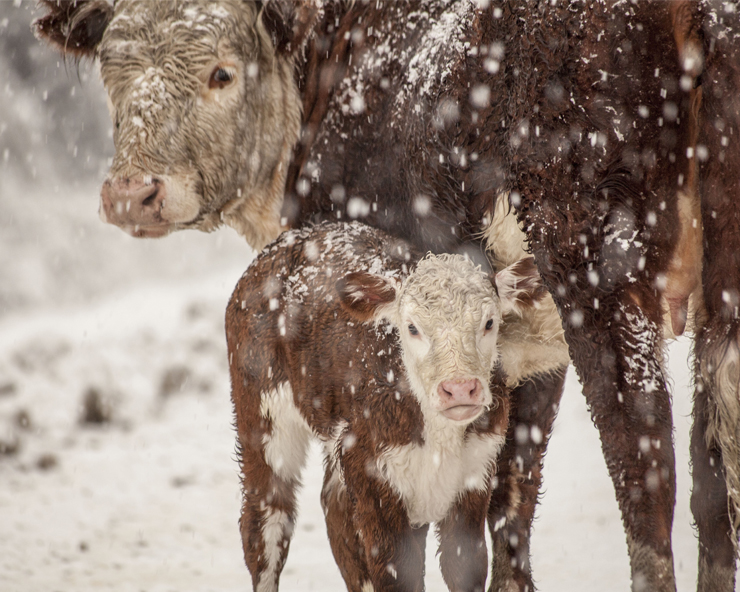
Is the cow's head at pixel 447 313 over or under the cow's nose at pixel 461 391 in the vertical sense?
over

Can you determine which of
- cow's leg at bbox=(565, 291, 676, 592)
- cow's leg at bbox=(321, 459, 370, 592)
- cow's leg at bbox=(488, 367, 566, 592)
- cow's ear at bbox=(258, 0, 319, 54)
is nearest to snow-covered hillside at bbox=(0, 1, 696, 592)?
cow's leg at bbox=(488, 367, 566, 592)

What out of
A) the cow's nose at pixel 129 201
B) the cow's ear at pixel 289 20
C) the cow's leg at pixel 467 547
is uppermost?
the cow's ear at pixel 289 20

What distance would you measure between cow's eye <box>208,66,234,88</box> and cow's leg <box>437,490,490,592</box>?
7.74 feet

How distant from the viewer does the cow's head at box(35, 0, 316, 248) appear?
12.3 feet

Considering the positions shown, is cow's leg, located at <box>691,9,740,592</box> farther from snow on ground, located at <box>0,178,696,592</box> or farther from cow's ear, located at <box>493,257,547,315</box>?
snow on ground, located at <box>0,178,696,592</box>

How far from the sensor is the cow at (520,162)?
264cm

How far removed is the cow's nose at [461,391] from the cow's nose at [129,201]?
165 centimetres

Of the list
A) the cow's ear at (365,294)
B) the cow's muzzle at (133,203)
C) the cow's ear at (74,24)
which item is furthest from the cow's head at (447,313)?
the cow's ear at (74,24)

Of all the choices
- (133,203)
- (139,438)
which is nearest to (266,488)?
(133,203)

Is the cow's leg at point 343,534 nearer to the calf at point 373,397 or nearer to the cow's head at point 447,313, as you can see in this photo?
the calf at point 373,397

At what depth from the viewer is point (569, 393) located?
9266mm

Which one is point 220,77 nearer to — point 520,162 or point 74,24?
point 74,24

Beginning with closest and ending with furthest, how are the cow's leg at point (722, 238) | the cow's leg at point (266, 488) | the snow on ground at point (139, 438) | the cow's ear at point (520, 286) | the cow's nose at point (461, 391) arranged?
the cow's leg at point (722, 238), the cow's nose at point (461, 391), the cow's ear at point (520, 286), the cow's leg at point (266, 488), the snow on ground at point (139, 438)

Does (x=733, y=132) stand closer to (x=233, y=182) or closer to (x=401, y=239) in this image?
(x=401, y=239)
